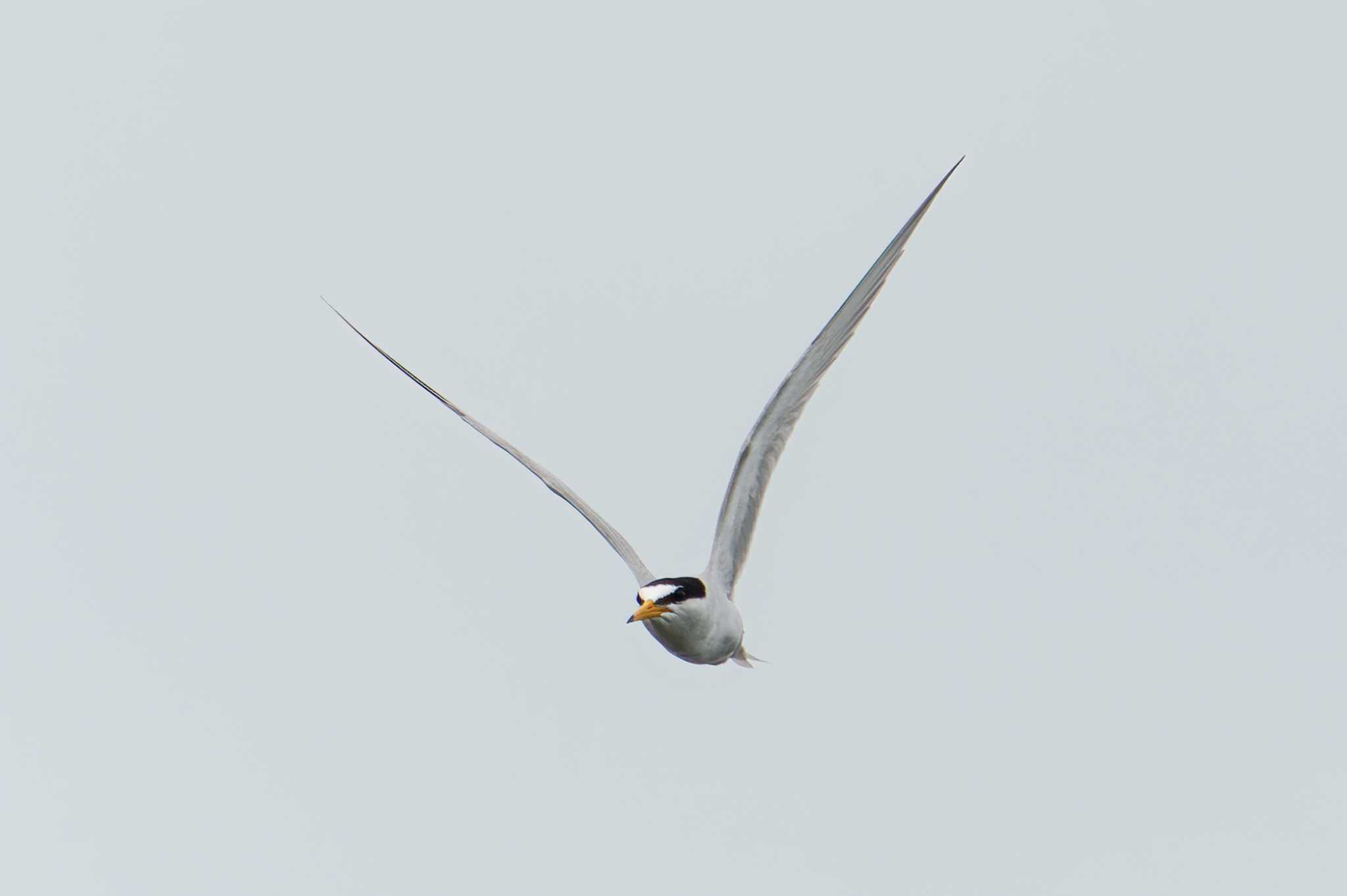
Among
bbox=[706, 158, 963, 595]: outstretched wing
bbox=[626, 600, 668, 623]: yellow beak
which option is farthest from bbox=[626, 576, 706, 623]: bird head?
bbox=[706, 158, 963, 595]: outstretched wing

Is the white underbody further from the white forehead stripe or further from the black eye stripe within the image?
the white forehead stripe

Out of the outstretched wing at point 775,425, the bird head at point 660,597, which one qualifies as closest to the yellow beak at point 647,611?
the bird head at point 660,597

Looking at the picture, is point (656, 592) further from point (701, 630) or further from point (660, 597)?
point (701, 630)

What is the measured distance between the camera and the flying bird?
1453cm

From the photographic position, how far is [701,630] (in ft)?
50.3

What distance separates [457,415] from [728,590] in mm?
2873

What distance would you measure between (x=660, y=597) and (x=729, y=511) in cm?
178

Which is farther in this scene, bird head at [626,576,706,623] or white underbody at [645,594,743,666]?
white underbody at [645,594,743,666]

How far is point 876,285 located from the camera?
14.6 meters

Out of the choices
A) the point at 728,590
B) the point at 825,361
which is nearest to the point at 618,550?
the point at 728,590

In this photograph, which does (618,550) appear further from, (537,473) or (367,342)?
(367,342)

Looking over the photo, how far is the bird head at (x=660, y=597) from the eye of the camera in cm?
1441

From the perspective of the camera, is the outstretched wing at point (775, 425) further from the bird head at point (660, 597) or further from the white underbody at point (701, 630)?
the bird head at point (660, 597)

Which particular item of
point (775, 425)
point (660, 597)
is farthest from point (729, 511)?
point (660, 597)
